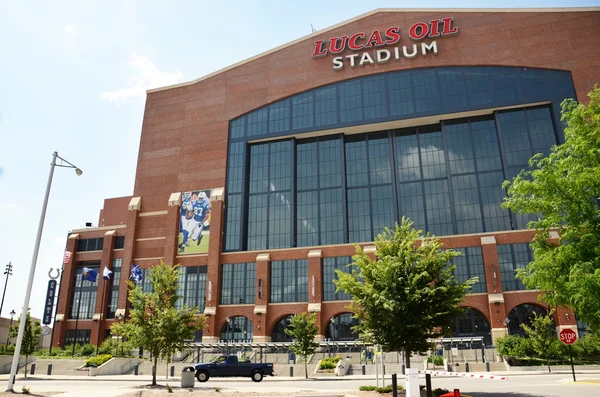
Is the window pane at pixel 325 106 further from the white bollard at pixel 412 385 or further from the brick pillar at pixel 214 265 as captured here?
the white bollard at pixel 412 385

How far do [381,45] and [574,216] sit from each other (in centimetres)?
4786

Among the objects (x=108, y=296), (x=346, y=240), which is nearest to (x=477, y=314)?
(x=346, y=240)

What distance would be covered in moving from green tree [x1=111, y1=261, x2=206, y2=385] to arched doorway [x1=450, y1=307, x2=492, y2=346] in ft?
103

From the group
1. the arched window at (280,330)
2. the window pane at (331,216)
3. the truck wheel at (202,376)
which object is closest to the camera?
the truck wheel at (202,376)

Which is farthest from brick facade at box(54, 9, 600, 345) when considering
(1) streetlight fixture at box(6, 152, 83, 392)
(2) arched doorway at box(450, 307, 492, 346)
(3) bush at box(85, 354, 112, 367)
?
(1) streetlight fixture at box(6, 152, 83, 392)

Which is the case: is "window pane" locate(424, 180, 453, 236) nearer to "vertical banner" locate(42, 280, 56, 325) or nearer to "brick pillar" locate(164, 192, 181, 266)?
"brick pillar" locate(164, 192, 181, 266)

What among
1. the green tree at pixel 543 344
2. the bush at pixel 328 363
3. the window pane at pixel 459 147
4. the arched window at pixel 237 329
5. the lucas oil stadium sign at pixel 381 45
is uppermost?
the lucas oil stadium sign at pixel 381 45

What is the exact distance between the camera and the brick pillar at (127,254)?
203 ft

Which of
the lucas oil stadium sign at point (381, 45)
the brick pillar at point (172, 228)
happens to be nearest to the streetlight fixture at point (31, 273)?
the brick pillar at point (172, 228)

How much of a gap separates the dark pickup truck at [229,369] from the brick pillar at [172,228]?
32.9 m

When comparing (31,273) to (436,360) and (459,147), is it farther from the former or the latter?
(459,147)

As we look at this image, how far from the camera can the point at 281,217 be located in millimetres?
62125

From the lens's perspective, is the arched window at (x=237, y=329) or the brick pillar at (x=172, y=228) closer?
the arched window at (x=237, y=329)

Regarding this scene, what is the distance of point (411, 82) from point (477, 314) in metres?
29.3
